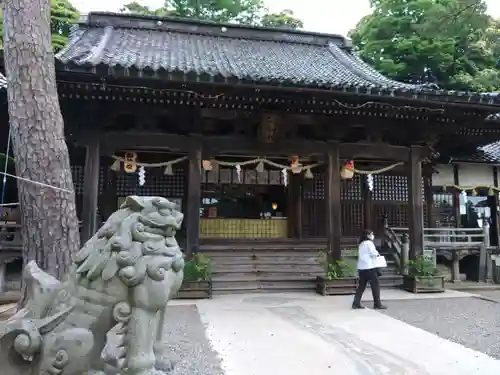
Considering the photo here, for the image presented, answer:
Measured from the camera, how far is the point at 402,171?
40.2 feet

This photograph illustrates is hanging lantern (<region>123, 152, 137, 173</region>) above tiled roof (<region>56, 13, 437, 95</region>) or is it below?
below

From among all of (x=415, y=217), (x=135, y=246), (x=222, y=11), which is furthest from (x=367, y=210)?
(x=222, y=11)

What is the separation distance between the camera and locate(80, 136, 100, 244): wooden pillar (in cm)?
802

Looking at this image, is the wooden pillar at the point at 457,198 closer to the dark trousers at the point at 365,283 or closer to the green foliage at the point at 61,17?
the dark trousers at the point at 365,283

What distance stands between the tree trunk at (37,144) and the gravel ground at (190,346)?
1569mm

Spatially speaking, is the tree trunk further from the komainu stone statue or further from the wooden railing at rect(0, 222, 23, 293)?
the wooden railing at rect(0, 222, 23, 293)

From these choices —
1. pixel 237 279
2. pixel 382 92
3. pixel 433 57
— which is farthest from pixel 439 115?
pixel 433 57

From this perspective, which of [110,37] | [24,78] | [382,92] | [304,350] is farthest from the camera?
[110,37]

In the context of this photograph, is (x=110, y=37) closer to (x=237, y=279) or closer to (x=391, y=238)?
(x=237, y=279)

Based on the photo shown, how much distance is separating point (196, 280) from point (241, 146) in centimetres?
306

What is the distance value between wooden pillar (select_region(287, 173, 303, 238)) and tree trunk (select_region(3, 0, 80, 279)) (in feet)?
27.7

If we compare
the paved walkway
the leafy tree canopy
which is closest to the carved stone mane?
the paved walkway

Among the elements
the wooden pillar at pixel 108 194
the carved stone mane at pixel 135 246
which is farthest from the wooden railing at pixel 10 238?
the carved stone mane at pixel 135 246

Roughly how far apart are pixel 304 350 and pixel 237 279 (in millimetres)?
4422
